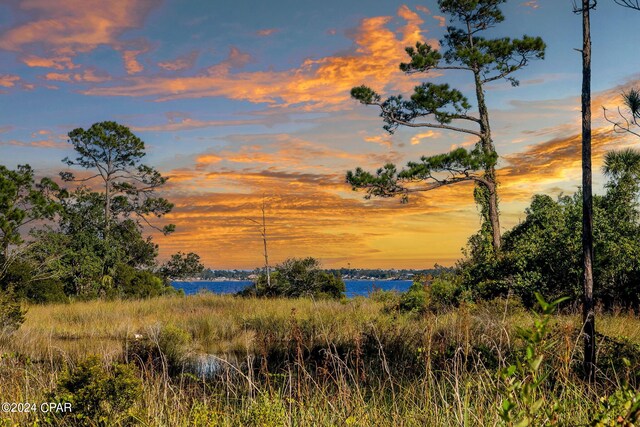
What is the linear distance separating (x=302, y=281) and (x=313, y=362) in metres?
14.3

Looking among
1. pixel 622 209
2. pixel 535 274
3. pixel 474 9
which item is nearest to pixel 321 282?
pixel 535 274

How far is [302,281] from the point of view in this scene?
23.5 metres

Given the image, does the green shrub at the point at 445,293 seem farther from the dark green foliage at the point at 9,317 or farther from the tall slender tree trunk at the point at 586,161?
the dark green foliage at the point at 9,317

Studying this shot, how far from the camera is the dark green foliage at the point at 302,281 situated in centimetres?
2330

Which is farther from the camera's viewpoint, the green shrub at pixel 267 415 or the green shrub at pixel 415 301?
the green shrub at pixel 415 301

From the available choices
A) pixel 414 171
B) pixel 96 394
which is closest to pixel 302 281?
pixel 414 171

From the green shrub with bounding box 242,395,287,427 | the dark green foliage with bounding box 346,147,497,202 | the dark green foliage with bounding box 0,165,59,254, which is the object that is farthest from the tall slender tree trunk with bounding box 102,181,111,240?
the green shrub with bounding box 242,395,287,427

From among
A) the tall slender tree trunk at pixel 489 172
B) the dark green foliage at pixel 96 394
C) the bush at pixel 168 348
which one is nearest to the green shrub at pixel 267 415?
the dark green foliage at pixel 96 394

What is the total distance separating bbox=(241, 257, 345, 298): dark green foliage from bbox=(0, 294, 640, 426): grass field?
3.45 m

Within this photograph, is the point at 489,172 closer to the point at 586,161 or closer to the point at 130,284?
the point at 586,161

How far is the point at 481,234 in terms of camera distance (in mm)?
Result: 22719

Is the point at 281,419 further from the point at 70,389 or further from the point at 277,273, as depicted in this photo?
the point at 277,273

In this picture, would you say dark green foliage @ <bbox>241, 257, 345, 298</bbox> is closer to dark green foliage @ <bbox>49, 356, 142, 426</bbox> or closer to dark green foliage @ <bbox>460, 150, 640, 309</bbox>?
dark green foliage @ <bbox>460, 150, 640, 309</bbox>

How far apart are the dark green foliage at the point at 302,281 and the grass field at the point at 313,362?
11.3 ft
